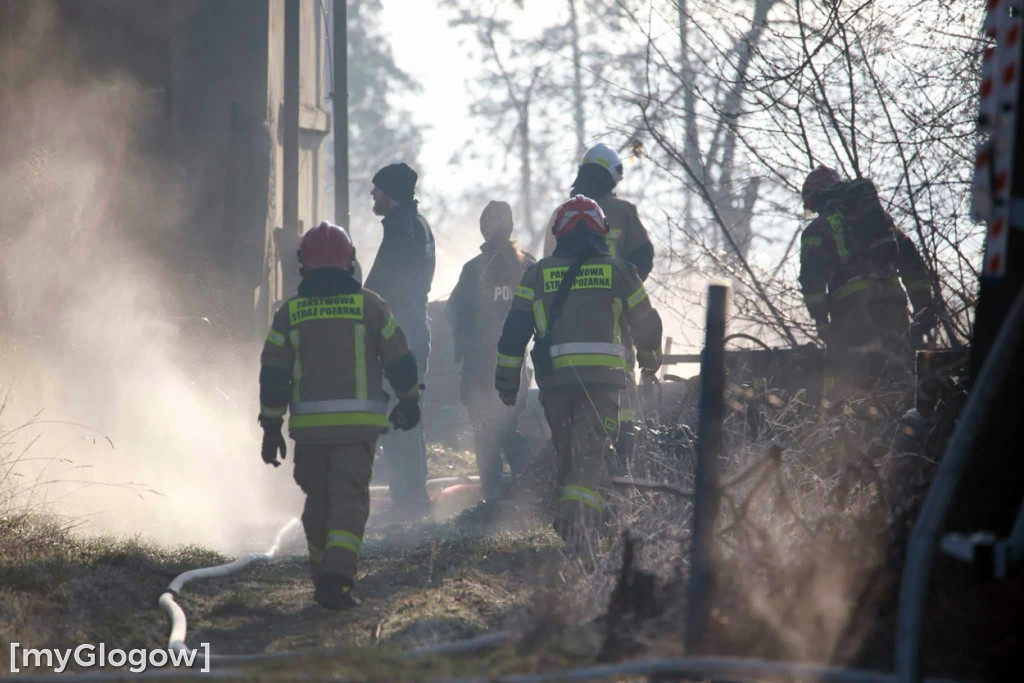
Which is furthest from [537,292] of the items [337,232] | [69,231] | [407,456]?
[69,231]

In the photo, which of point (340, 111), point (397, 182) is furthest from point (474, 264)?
point (340, 111)

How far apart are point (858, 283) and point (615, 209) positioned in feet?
6.04

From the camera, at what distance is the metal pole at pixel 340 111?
14070 millimetres

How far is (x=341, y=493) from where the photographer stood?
5.73 metres

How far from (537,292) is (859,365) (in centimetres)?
217

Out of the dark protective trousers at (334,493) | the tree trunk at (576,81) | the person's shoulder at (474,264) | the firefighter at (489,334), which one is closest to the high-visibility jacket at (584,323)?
the dark protective trousers at (334,493)

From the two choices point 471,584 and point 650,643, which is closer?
point 650,643

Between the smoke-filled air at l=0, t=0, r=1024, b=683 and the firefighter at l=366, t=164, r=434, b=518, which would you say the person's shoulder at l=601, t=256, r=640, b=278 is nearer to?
the smoke-filled air at l=0, t=0, r=1024, b=683

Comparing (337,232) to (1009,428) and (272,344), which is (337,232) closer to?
(272,344)

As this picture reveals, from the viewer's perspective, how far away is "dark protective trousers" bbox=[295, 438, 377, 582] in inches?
223

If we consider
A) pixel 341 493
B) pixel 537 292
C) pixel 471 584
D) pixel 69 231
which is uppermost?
pixel 69 231

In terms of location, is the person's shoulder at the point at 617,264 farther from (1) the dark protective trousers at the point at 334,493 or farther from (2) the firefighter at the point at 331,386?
(1) the dark protective trousers at the point at 334,493

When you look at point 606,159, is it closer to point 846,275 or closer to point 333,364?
point 846,275

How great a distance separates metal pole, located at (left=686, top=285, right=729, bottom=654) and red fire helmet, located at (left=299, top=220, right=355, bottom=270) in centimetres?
281
